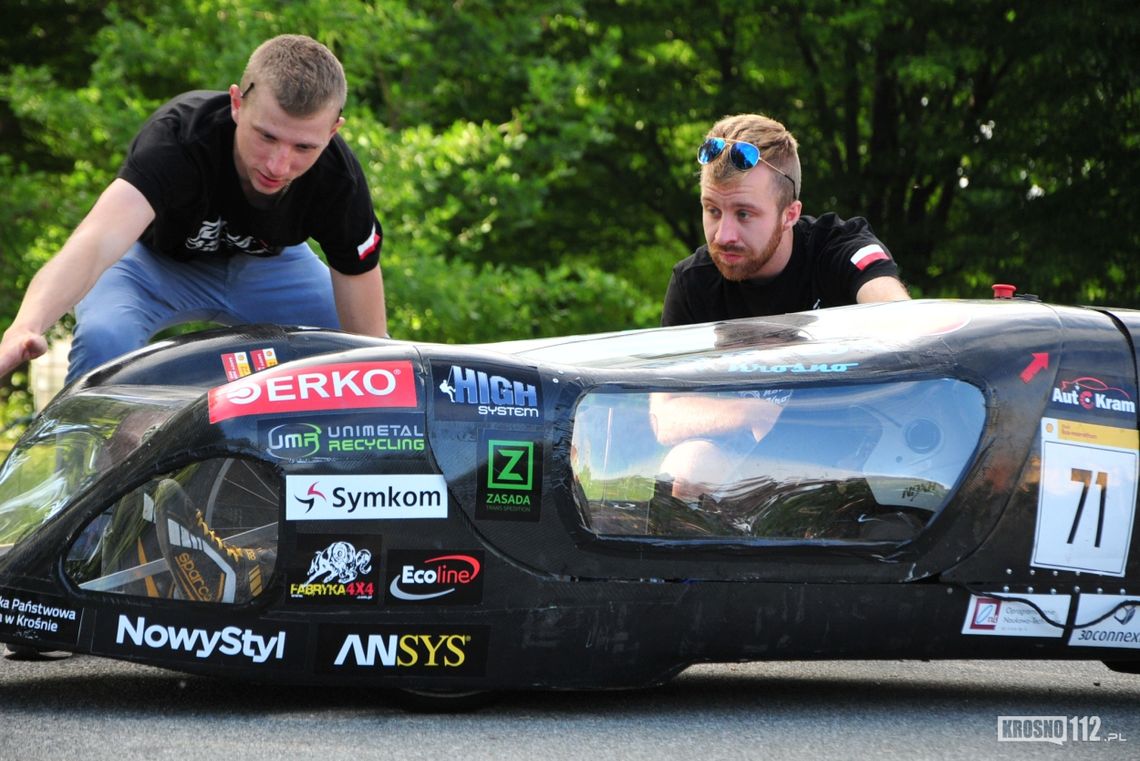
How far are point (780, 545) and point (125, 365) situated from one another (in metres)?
1.71

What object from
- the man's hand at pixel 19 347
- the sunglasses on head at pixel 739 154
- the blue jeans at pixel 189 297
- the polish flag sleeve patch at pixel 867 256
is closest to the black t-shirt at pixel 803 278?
the polish flag sleeve patch at pixel 867 256

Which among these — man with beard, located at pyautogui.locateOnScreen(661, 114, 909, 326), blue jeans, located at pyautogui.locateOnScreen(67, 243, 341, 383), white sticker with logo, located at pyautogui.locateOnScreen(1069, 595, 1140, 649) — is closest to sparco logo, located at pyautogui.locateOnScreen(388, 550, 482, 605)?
white sticker with logo, located at pyautogui.locateOnScreen(1069, 595, 1140, 649)

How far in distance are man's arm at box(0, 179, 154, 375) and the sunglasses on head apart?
160 cm

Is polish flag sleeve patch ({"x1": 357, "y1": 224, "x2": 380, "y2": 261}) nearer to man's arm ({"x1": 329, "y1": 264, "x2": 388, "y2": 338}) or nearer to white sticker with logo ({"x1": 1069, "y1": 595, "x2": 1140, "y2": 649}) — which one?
man's arm ({"x1": 329, "y1": 264, "x2": 388, "y2": 338})

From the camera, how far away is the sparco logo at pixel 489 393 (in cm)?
291

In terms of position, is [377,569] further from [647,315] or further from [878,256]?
[647,315]

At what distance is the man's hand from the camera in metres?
3.00

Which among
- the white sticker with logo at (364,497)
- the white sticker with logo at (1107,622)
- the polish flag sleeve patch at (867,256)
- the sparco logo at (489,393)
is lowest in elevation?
the white sticker with logo at (1107,622)

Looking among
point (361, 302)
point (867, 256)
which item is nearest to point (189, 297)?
point (361, 302)

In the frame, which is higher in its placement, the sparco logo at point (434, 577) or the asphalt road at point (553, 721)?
the sparco logo at point (434, 577)

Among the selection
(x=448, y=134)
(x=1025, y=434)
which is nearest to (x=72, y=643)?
(x=1025, y=434)

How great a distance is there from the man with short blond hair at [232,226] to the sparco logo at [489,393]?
1049 mm

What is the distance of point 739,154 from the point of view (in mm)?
4176

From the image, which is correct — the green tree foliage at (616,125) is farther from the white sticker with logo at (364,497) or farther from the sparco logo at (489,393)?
the white sticker with logo at (364,497)
